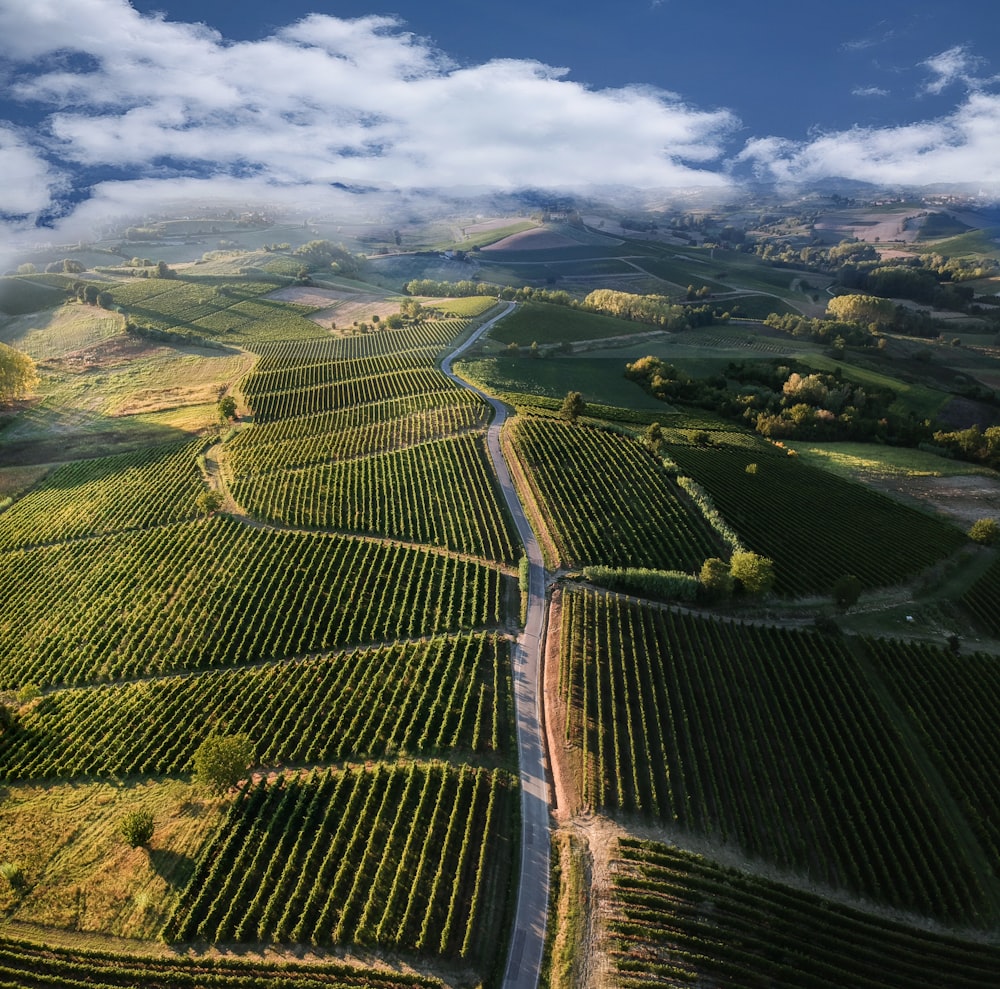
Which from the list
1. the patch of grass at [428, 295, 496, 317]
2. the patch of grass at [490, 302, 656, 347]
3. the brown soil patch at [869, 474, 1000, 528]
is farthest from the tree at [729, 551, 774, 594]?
the patch of grass at [428, 295, 496, 317]

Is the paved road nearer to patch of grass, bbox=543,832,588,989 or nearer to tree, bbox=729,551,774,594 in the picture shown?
patch of grass, bbox=543,832,588,989

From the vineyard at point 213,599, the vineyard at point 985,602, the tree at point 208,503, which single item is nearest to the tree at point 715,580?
the vineyard at point 213,599

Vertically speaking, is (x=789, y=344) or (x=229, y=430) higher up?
(x=789, y=344)

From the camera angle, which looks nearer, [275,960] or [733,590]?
[275,960]

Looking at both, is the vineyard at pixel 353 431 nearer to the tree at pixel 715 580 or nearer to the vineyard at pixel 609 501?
the vineyard at pixel 609 501

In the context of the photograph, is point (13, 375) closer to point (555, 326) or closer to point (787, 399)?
point (555, 326)

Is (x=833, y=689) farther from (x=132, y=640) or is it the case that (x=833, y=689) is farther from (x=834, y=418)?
(x=834, y=418)

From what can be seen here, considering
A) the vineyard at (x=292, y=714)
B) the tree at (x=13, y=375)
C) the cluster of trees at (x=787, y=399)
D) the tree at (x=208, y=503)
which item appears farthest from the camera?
the tree at (x=13, y=375)

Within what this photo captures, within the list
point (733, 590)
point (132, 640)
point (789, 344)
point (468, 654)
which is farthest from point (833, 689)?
point (789, 344)
